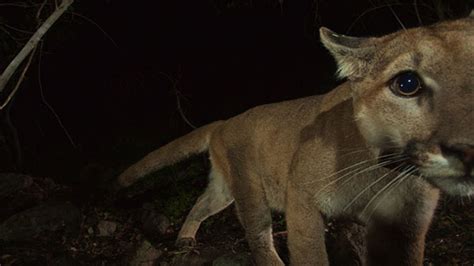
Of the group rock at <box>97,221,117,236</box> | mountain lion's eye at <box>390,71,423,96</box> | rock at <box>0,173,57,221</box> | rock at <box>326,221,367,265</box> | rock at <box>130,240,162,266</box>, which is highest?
mountain lion's eye at <box>390,71,423,96</box>

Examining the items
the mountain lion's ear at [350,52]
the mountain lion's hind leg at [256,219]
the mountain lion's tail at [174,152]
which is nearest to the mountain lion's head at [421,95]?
the mountain lion's ear at [350,52]

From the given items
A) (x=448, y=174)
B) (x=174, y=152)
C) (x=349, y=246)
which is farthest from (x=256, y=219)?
(x=448, y=174)

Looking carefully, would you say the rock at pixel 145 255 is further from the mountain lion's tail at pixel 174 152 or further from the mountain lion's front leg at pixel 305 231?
the mountain lion's front leg at pixel 305 231

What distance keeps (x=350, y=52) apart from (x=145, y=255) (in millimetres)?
3253

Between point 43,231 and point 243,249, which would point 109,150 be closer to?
point 43,231

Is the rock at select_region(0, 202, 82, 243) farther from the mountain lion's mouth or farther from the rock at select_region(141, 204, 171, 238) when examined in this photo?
the mountain lion's mouth

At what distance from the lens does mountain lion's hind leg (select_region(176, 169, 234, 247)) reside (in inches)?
227

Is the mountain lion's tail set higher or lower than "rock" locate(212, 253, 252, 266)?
higher

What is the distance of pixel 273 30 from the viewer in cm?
1105

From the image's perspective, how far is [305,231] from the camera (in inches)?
157

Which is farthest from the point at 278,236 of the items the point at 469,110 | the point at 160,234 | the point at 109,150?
the point at 109,150

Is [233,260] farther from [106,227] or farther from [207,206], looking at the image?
[106,227]

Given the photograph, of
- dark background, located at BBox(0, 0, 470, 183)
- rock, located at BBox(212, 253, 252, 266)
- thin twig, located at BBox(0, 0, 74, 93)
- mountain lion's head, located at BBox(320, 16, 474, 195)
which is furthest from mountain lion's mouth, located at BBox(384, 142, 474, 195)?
dark background, located at BBox(0, 0, 470, 183)

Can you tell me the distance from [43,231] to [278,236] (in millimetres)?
2740
